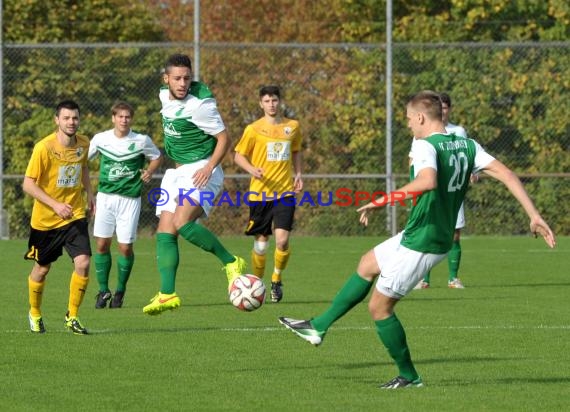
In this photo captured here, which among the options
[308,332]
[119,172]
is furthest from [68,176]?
[308,332]

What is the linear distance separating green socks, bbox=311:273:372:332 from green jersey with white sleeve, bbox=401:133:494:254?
0.43 m

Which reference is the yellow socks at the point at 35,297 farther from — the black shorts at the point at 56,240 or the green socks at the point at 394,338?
the green socks at the point at 394,338

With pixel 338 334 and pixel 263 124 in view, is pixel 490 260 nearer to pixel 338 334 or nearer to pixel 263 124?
pixel 263 124

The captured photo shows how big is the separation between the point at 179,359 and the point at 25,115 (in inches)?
577

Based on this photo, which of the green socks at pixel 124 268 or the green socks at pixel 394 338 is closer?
the green socks at pixel 394 338

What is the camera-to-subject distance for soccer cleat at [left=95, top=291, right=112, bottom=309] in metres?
12.8

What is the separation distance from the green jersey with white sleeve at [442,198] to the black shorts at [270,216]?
20.3 feet

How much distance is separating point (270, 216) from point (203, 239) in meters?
4.15

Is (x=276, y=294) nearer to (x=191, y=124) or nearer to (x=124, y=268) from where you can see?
(x=124, y=268)

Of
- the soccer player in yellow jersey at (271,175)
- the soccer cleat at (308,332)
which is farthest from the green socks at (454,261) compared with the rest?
the soccer cleat at (308,332)

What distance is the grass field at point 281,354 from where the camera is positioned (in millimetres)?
7633

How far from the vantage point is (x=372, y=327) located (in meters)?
11.0

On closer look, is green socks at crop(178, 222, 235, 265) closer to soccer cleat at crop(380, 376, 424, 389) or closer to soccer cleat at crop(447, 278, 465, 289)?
soccer cleat at crop(380, 376, 424, 389)

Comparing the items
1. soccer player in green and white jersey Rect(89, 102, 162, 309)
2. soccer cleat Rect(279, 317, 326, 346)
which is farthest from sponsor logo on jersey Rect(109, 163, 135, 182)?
soccer cleat Rect(279, 317, 326, 346)
